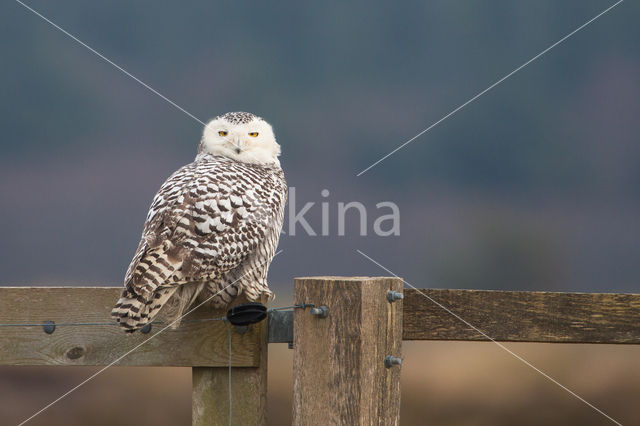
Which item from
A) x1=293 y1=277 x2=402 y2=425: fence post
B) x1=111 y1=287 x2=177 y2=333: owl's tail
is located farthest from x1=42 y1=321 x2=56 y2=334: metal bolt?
x1=293 y1=277 x2=402 y2=425: fence post

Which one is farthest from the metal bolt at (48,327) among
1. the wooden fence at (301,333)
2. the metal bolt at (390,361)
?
the metal bolt at (390,361)

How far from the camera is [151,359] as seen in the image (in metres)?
2.14

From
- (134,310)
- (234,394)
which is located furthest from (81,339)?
(234,394)

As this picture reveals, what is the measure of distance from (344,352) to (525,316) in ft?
A: 2.14

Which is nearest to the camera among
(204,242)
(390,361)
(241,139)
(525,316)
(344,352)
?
(344,352)

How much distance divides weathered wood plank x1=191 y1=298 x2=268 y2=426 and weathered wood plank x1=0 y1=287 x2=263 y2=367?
45 millimetres

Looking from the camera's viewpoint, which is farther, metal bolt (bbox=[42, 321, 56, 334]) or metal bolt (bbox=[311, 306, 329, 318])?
metal bolt (bbox=[42, 321, 56, 334])

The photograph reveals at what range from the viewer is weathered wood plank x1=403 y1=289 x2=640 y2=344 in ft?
6.60

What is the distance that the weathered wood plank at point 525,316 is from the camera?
79.2 inches

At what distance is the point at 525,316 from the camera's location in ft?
6.72

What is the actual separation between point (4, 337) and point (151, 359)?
488 mm

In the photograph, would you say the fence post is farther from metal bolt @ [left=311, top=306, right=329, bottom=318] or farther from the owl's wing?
the owl's wing

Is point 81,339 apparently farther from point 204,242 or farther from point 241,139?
point 241,139

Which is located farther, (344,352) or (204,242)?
(204,242)
